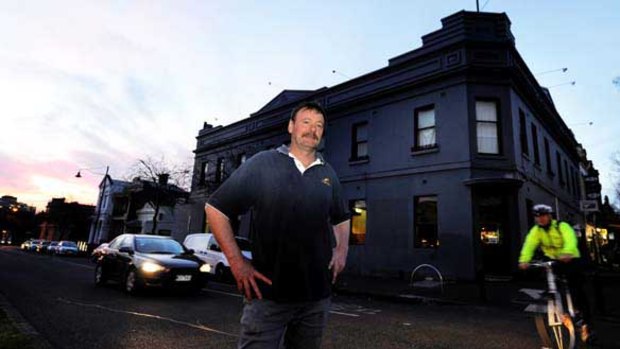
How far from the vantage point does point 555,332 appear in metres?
5.05

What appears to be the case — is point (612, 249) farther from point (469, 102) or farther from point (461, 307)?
point (461, 307)

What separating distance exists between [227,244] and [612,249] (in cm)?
3101

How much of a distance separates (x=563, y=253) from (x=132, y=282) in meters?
9.18

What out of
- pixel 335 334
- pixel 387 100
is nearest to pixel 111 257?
pixel 335 334

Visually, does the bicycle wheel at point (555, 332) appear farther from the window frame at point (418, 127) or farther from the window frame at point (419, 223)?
the window frame at point (418, 127)

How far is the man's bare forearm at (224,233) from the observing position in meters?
2.00

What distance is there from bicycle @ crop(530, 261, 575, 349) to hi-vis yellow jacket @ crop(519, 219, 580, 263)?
0.75 feet

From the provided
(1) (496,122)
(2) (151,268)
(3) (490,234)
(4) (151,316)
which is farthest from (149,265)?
(1) (496,122)

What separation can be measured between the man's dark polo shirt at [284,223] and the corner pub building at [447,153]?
13053 mm

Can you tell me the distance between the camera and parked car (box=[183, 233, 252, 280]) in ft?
47.6

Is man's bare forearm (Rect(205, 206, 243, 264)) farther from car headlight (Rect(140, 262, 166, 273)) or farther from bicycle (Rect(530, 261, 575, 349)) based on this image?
car headlight (Rect(140, 262, 166, 273))

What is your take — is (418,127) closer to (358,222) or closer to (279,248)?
Answer: (358,222)

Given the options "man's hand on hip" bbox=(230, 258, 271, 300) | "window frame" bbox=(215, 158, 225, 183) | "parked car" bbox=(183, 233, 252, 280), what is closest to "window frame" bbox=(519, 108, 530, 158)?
→ "parked car" bbox=(183, 233, 252, 280)

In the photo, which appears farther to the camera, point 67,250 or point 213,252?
point 67,250
